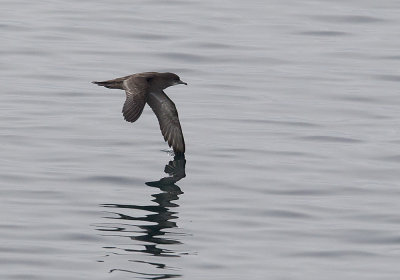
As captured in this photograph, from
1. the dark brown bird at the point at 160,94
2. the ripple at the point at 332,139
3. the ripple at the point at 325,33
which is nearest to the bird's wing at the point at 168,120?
the dark brown bird at the point at 160,94

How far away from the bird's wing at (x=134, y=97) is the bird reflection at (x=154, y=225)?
1132mm

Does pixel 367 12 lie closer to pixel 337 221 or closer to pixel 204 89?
pixel 204 89

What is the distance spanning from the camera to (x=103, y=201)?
16.3 metres

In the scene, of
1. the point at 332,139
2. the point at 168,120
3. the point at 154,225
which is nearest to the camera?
the point at 154,225

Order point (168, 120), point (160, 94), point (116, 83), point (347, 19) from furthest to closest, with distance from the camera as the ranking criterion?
point (347, 19)
point (160, 94)
point (168, 120)
point (116, 83)

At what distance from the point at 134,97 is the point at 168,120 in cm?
125

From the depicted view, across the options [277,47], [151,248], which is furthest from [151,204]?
[277,47]

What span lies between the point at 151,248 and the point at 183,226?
3.54ft

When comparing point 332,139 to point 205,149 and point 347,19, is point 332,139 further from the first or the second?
point 347,19

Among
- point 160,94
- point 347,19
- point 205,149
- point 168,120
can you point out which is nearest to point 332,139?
point 205,149

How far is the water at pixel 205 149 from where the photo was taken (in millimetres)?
14320

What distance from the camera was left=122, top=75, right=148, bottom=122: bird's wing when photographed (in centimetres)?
1794

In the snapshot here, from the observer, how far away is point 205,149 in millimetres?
19719

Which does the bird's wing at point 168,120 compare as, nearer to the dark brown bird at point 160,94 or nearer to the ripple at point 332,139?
the dark brown bird at point 160,94
